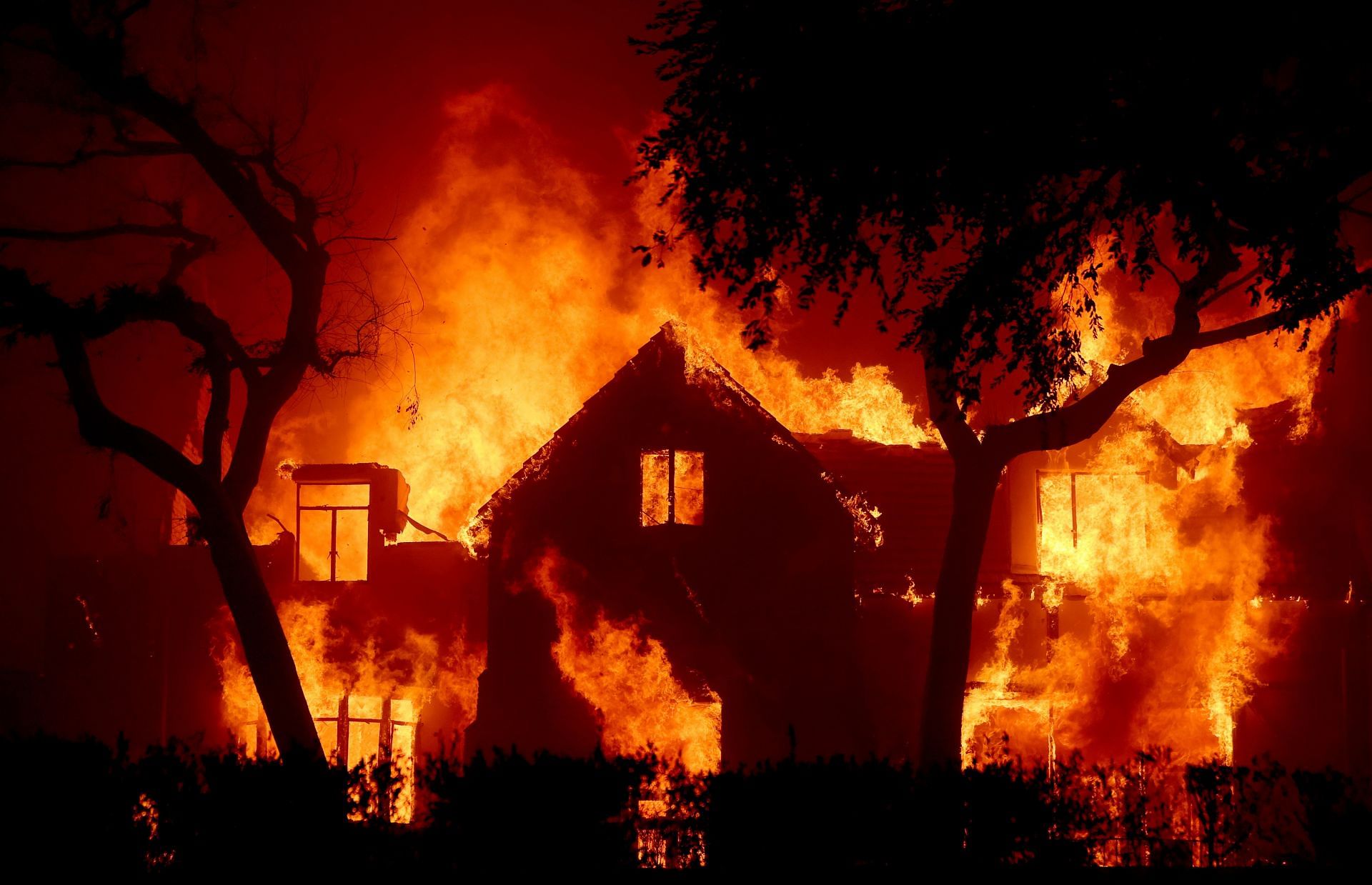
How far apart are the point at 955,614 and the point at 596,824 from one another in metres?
6.29

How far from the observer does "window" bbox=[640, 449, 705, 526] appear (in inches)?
859

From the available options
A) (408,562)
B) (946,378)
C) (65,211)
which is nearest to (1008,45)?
(946,378)

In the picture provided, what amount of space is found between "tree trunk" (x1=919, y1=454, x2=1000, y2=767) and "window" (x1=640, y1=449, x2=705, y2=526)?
269 inches

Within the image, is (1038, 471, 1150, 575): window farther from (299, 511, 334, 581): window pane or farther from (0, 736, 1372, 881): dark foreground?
(299, 511, 334, 581): window pane

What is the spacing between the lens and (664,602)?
822 inches

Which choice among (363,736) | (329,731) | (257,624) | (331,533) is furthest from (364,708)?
(257,624)

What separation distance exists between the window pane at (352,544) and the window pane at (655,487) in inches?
578

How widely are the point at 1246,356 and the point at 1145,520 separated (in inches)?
359

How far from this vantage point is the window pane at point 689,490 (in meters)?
22.5

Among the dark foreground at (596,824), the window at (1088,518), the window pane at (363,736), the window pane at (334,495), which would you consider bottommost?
the window pane at (363,736)

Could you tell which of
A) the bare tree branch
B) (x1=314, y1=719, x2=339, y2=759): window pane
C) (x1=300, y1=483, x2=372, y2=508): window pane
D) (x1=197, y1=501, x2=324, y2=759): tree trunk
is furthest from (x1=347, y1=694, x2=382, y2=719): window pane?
the bare tree branch

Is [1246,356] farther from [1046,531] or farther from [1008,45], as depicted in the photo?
[1008,45]

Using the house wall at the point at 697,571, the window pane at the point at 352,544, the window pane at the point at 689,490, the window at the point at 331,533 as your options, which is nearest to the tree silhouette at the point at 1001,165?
the house wall at the point at 697,571

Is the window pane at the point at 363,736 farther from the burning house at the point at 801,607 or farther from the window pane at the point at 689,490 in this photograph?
the window pane at the point at 689,490
